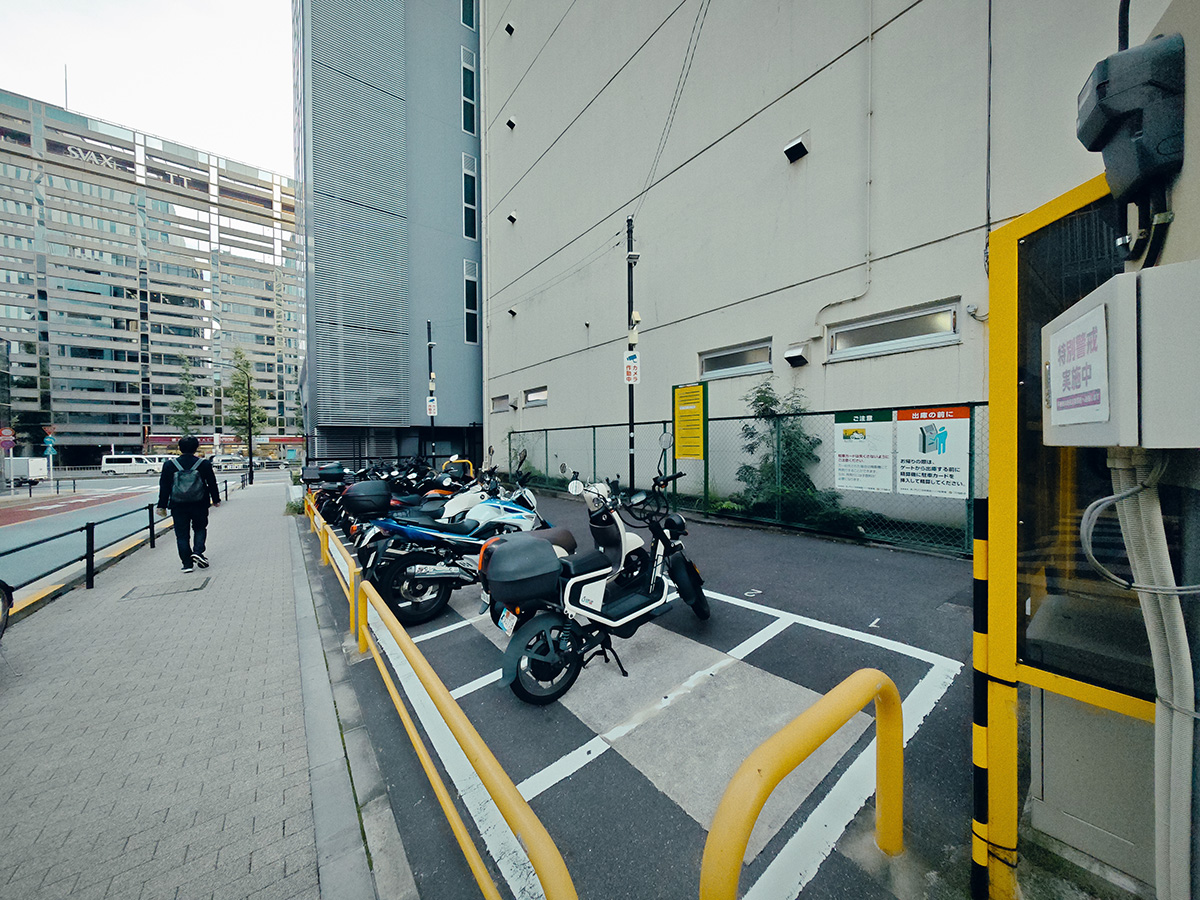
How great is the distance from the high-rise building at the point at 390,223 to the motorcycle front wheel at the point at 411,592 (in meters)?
12.1

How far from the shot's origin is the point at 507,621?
3.04 metres

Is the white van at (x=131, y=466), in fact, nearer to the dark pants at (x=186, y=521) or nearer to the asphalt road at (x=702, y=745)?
the dark pants at (x=186, y=521)

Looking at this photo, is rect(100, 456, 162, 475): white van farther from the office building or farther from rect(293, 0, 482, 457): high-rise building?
the office building

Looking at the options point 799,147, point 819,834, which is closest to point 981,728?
point 819,834

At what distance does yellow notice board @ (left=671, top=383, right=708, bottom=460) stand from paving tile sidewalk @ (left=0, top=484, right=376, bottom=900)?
6.09 metres

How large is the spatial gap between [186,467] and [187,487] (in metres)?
0.31

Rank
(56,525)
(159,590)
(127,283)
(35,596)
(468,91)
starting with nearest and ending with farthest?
1. (35,596)
2. (159,590)
3. (56,525)
4. (468,91)
5. (127,283)

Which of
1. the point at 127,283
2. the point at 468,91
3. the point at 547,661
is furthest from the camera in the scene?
the point at 127,283

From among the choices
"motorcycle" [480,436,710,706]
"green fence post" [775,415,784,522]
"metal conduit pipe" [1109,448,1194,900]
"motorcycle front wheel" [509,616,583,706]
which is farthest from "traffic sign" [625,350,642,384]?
"metal conduit pipe" [1109,448,1194,900]

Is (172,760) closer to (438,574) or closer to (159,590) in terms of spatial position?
(438,574)

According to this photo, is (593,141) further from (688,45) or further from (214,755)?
(214,755)

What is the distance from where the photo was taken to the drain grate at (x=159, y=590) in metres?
Result: 5.23

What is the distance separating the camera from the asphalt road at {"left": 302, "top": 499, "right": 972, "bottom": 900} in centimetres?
177

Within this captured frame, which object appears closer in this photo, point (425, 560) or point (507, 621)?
point (507, 621)
